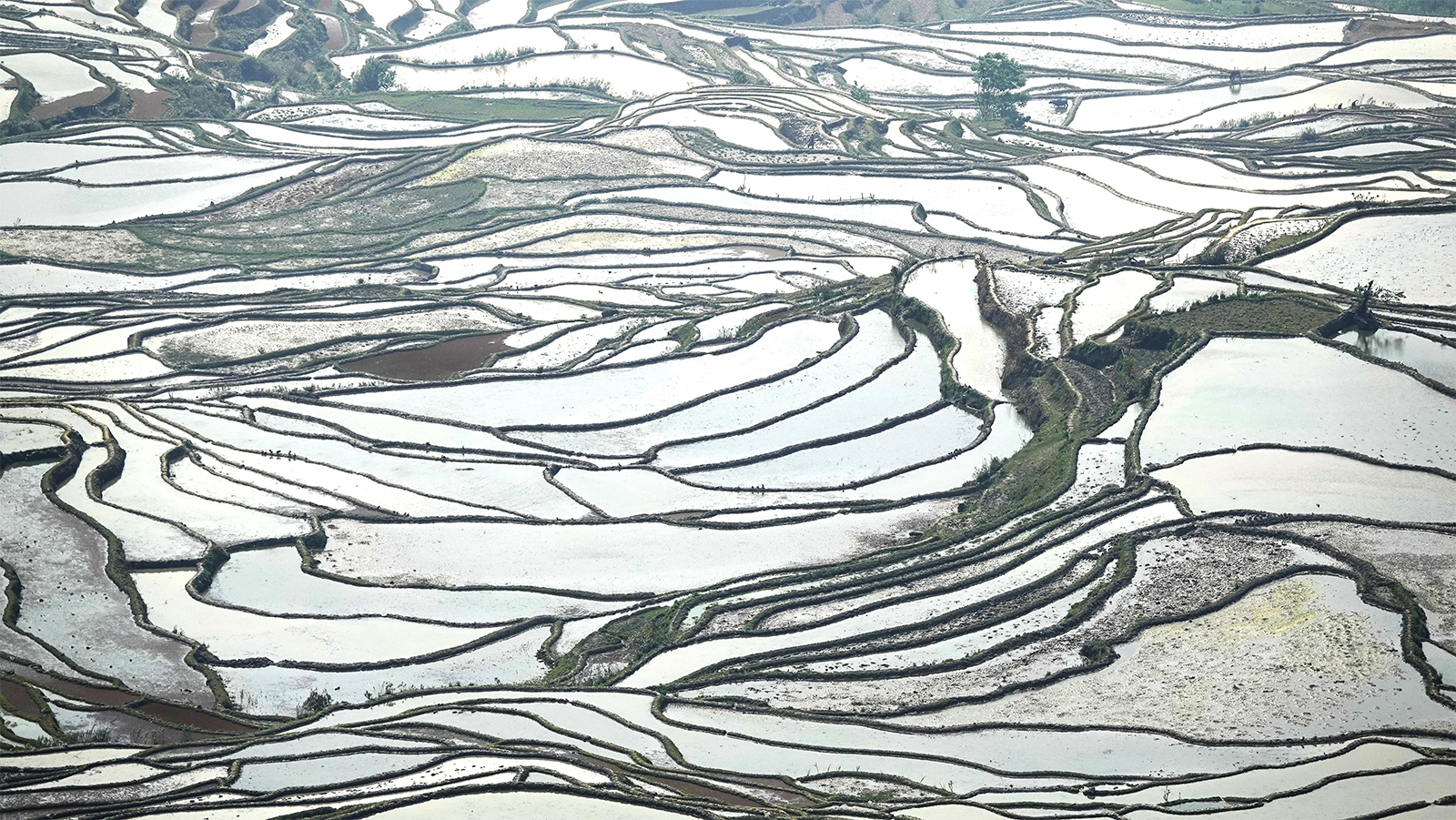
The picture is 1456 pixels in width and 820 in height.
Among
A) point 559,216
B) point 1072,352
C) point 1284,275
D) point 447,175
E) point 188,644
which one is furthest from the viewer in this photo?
point 447,175

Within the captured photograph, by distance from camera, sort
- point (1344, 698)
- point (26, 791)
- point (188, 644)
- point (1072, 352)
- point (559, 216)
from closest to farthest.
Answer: point (26, 791) → point (1344, 698) → point (188, 644) → point (1072, 352) → point (559, 216)

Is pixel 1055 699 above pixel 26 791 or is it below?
above

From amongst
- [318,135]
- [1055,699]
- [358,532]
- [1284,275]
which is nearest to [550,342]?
[358,532]

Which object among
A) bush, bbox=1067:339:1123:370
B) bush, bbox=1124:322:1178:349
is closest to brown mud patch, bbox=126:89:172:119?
bush, bbox=1067:339:1123:370

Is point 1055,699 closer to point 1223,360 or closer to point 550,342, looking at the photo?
point 1223,360

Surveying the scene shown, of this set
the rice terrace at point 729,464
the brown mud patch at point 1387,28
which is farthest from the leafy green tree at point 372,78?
the brown mud patch at point 1387,28

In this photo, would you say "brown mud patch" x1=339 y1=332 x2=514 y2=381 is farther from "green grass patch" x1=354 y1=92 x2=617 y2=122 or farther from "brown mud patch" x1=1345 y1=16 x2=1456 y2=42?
"brown mud patch" x1=1345 y1=16 x2=1456 y2=42

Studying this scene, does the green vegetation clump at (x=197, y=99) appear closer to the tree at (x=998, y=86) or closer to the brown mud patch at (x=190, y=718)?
the tree at (x=998, y=86)
